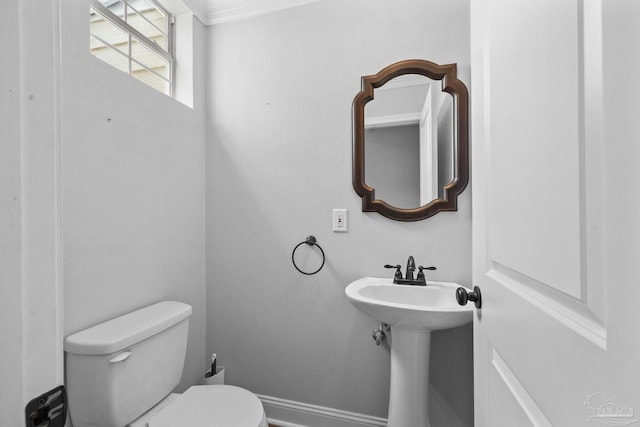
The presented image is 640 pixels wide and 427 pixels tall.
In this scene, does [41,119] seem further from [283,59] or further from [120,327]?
[283,59]

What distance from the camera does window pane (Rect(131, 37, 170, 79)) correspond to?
155 cm

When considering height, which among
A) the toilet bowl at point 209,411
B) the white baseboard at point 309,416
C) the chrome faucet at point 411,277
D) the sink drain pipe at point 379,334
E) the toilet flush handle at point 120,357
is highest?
the chrome faucet at point 411,277

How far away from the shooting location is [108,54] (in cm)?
141

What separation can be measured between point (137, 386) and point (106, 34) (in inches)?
59.7

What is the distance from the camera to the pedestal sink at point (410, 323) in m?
1.15

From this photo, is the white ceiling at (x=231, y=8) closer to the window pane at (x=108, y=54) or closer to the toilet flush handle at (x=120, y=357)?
the window pane at (x=108, y=54)

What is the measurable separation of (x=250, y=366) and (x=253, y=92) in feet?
5.22

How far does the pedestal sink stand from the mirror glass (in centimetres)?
43

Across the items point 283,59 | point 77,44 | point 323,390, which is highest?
point 283,59

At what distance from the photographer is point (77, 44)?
1138 millimetres

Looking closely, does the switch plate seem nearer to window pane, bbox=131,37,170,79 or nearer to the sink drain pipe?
the sink drain pipe

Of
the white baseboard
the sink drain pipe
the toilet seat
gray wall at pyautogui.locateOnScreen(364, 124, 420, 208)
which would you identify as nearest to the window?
gray wall at pyautogui.locateOnScreen(364, 124, 420, 208)

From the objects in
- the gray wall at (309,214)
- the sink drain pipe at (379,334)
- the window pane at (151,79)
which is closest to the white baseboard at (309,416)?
the gray wall at (309,214)

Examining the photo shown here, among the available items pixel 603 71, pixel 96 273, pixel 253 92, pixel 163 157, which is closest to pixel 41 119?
pixel 603 71
